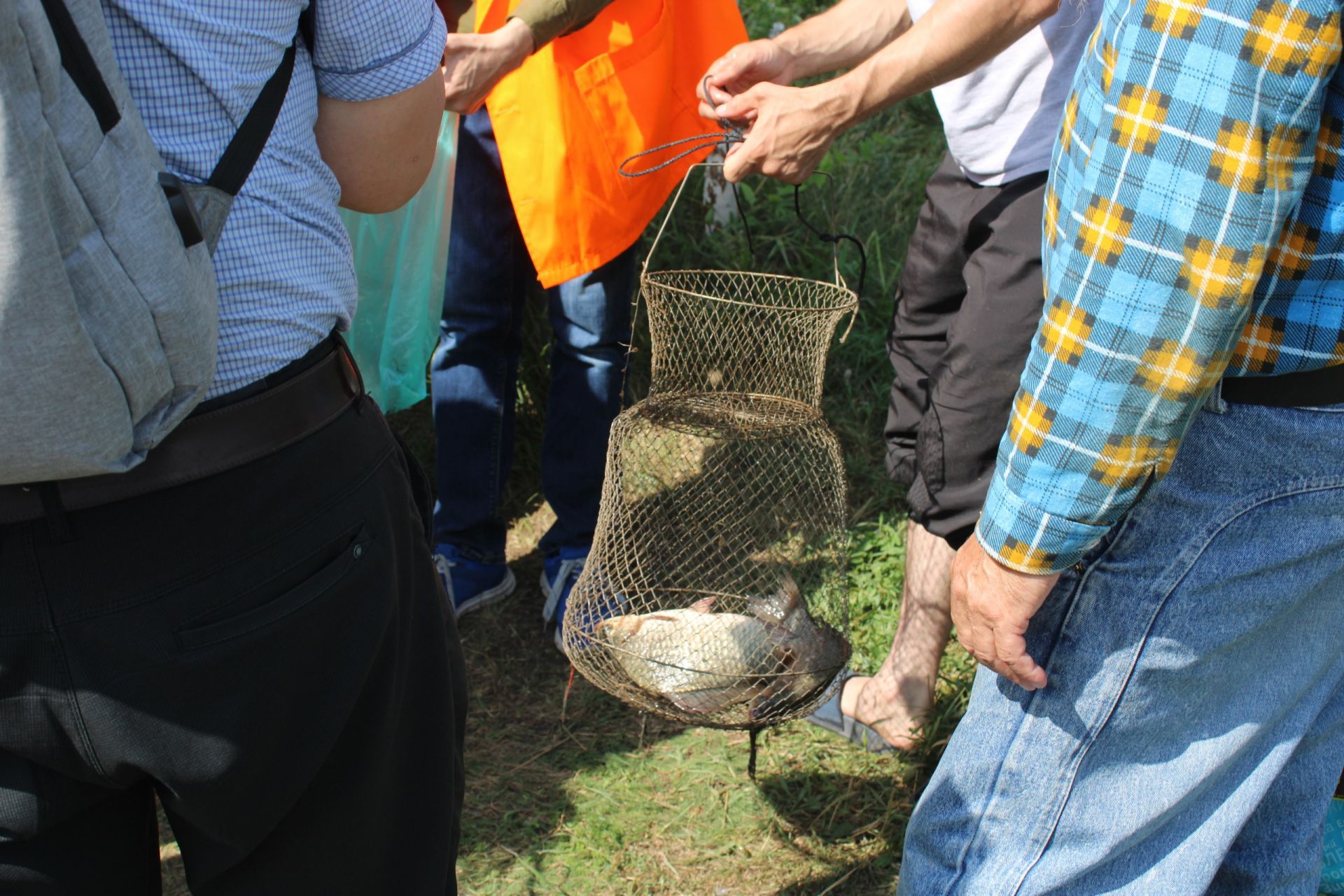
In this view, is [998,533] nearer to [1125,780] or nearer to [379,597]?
[1125,780]

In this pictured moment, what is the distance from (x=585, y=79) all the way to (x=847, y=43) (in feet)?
1.83

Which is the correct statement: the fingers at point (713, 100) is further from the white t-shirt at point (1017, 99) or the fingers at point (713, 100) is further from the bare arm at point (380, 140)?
the bare arm at point (380, 140)

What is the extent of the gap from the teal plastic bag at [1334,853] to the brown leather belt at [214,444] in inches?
68.5

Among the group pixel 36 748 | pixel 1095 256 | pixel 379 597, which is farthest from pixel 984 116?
pixel 36 748

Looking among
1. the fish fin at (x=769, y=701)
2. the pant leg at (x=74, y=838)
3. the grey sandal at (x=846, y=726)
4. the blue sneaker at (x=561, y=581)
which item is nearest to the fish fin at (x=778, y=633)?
the fish fin at (x=769, y=701)

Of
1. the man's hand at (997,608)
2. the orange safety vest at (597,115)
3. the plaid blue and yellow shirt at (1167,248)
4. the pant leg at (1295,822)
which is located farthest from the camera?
the orange safety vest at (597,115)

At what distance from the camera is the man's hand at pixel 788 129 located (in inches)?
74.6

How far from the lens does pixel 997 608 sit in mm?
1219

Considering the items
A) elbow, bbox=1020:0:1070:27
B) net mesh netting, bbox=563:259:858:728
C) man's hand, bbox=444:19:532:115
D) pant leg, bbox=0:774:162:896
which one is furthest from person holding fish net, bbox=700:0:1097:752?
pant leg, bbox=0:774:162:896

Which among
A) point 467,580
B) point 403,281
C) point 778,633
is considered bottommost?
point 467,580

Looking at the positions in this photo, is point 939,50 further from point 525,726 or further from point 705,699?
point 525,726

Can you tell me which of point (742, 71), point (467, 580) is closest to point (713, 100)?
point (742, 71)

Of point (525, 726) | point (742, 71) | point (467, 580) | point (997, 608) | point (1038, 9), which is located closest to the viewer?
point (997, 608)

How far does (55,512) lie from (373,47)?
545mm
